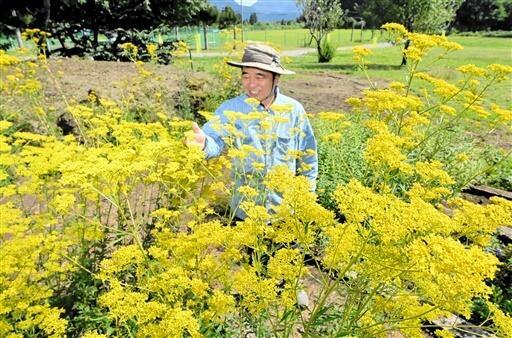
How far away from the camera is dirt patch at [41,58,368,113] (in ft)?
24.9

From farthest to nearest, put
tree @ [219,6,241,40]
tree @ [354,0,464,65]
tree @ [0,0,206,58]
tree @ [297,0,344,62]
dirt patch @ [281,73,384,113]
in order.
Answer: tree @ [219,6,241,40]
tree @ [297,0,344,62]
tree @ [354,0,464,65]
tree @ [0,0,206,58]
dirt patch @ [281,73,384,113]

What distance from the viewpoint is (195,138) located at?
2498mm

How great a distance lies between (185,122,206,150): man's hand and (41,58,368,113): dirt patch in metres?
3.70

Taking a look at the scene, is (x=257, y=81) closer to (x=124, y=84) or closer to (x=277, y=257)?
(x=277, y=257)

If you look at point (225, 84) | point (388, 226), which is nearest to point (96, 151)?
point (388, 226)

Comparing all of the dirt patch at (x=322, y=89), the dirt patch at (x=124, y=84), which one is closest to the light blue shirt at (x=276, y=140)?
the dirt patch at (x=124, y=84)

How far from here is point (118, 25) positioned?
584 inches

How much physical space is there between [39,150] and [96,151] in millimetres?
493

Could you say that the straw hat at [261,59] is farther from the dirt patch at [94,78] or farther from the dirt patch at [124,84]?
the dirt patch at [94,78]

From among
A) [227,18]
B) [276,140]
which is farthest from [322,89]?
[227,18]

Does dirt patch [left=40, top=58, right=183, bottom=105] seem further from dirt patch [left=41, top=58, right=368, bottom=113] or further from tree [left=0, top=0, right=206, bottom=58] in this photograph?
tree [left=0, top=0, right=206, bottom=58]

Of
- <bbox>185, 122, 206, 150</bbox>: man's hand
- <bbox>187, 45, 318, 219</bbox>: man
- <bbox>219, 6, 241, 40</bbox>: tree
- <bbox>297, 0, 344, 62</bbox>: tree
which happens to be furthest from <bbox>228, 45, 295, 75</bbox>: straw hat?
<bbox>219, 6, 241, 40</bbox>: tree

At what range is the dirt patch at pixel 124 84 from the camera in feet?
24.9

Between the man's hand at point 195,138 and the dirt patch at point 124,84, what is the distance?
370 centimetres
